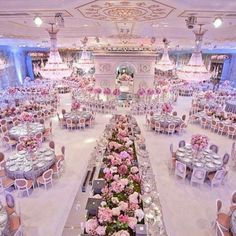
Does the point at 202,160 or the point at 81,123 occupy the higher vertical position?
the point at 202,160

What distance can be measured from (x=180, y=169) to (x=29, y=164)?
6.05 meters

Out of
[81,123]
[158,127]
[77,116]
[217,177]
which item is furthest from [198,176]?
[77,116]

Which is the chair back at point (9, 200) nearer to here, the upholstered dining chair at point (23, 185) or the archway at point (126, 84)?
the upholstered dining chair at point (23, 185)

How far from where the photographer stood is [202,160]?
926cm

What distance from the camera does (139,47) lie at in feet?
59.1

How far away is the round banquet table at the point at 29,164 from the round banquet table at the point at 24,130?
2493 millimetres

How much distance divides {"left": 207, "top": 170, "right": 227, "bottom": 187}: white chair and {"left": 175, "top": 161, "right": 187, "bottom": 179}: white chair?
941 millimetres

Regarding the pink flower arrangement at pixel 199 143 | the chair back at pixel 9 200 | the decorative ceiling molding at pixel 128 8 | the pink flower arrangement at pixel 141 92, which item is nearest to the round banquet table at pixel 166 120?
the pink flower arrangement at pixel 141 92

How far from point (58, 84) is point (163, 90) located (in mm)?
13897

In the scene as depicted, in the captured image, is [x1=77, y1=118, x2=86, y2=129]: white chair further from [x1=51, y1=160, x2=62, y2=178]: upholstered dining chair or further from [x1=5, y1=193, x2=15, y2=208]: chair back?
[x1=5, y1=193, x2=15, y2=208]: chair back

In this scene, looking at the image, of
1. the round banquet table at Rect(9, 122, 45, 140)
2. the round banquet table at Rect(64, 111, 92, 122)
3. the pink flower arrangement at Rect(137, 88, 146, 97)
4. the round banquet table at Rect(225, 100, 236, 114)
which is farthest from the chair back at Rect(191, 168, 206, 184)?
the round banquet table at Rect(225, 100, 236, 114)

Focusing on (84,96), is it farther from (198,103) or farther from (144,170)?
(144,170)

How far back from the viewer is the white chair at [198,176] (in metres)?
8.38

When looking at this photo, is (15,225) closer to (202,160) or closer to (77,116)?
(202,160)
